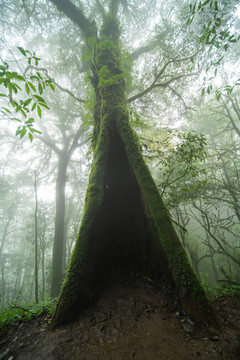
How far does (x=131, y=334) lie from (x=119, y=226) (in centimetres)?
178

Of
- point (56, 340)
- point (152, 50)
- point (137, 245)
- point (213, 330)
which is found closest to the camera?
point (213, 330)

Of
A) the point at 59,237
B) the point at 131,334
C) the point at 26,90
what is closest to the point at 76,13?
the point at 26,90

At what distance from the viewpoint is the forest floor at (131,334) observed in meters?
1.63

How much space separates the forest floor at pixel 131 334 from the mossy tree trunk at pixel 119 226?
0.20 meters

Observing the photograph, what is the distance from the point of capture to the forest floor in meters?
1.63

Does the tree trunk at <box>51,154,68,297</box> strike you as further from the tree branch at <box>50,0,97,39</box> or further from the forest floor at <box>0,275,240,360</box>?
the tree branch at <box>50,0,97,39</box>

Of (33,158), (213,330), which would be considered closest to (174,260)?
(213,330)

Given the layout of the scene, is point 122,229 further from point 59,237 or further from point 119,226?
point 59,237

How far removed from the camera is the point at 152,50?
811 centimetres

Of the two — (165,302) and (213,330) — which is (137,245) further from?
(213,330)

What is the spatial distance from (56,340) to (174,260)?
182cm

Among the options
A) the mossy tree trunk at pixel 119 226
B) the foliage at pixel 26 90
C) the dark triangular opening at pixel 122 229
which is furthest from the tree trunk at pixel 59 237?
the foliage at pixel 26 90

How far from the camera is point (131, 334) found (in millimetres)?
1878

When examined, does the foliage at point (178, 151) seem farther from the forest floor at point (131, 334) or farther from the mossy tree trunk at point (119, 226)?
the forest floor at point (131, 334)
